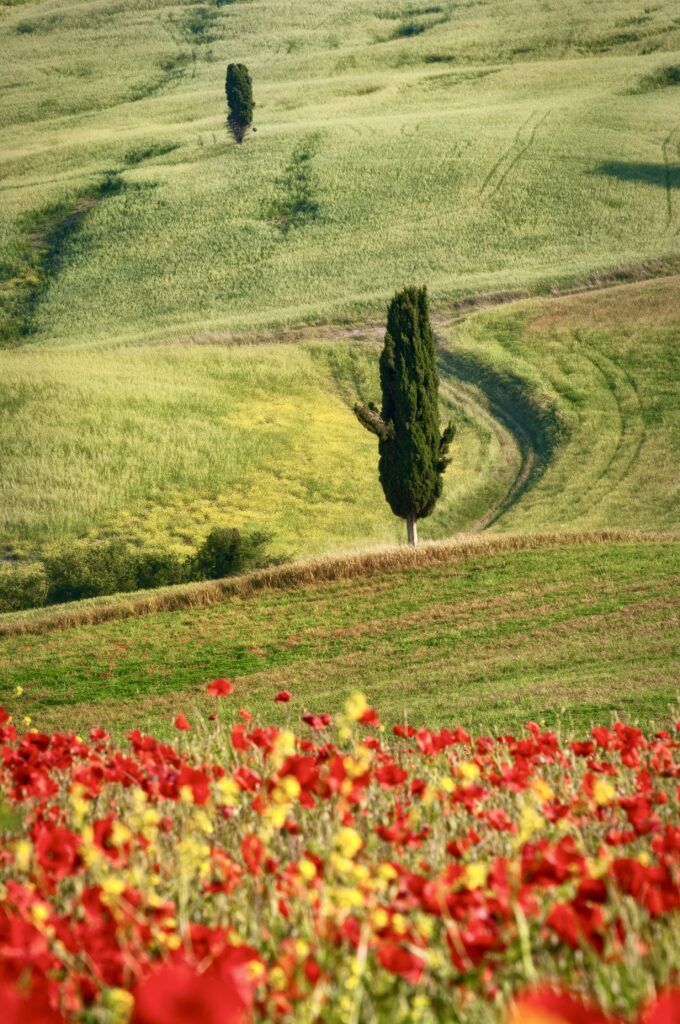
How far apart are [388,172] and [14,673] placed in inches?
2735

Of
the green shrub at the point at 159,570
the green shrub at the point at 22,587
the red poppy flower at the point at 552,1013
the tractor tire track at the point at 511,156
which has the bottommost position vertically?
the green shrub at the point at 159,570

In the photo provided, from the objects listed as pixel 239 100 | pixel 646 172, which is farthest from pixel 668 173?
pixel 239 100

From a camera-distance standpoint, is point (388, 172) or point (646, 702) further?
point (388, 172)

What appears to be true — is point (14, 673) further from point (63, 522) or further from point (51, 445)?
point (51, 445)

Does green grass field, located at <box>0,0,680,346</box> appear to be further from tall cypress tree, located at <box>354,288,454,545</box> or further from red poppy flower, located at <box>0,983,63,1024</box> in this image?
red poppy flower, located at <box>0,983,63,1024</box>

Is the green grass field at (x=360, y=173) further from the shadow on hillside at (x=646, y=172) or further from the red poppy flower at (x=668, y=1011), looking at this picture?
the red poppy flower at (x=668, y=1011)

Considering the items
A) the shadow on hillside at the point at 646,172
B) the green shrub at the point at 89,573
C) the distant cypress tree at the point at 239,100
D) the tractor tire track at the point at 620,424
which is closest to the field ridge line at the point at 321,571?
the green shrub at the point at 89,573

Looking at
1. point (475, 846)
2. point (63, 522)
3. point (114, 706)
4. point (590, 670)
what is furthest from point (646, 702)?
point (63, 522)

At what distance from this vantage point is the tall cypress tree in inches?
1410

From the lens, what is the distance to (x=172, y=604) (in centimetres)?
2984

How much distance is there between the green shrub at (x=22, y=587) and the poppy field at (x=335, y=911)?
32641 mm

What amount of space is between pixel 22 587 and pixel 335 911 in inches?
1424

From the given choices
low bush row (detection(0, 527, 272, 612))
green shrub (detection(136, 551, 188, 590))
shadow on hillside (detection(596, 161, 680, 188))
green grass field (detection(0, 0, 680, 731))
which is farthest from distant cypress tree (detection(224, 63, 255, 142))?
green shrub (detection(136, 551, 188, 590))

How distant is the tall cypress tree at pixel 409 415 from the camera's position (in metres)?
35.8
